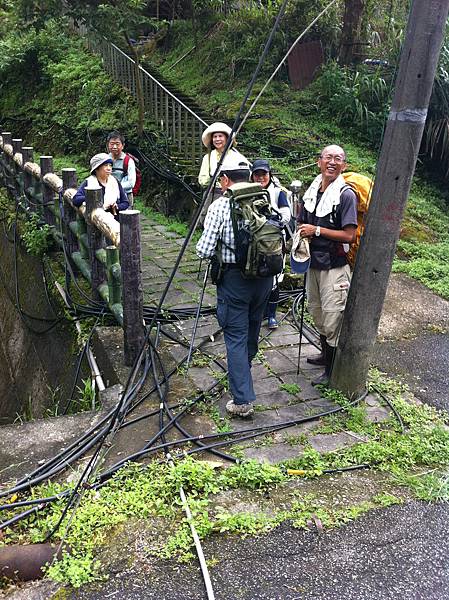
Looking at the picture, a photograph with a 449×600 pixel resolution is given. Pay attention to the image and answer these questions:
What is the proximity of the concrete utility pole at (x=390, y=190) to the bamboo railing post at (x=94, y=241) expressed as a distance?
262 centimetres

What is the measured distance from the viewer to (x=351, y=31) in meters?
12.4

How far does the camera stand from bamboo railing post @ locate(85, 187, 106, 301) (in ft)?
16.9

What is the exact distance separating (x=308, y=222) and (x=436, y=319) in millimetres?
2413

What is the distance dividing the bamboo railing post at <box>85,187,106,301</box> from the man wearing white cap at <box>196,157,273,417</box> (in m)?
1.81

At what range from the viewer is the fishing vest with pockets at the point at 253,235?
3475mm

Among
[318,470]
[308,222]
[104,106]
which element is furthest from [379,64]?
[318,470]

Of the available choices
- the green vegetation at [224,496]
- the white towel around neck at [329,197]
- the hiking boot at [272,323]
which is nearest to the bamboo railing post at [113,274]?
the hiking boot at [272,323]

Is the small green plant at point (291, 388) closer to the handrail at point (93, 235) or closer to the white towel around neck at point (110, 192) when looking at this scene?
the handrail at point (93, 235)

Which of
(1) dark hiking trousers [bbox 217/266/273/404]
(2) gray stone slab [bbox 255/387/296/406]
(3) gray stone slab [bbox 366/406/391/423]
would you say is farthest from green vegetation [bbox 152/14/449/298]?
(1) dark hiking trousers [bbox 217/266/273/404]

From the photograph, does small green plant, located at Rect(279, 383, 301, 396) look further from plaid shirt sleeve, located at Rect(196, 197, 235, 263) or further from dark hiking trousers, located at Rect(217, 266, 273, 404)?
plaid shirt sleeve, located at Rect(196, 197, 235, 263)

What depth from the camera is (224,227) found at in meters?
3.60

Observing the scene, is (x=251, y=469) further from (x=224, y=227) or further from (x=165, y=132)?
(x=165, y=132)

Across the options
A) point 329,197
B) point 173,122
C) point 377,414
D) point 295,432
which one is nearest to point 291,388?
point 295,432

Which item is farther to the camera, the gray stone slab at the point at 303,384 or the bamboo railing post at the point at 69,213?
the bamboo railing post at the point at 69,213
